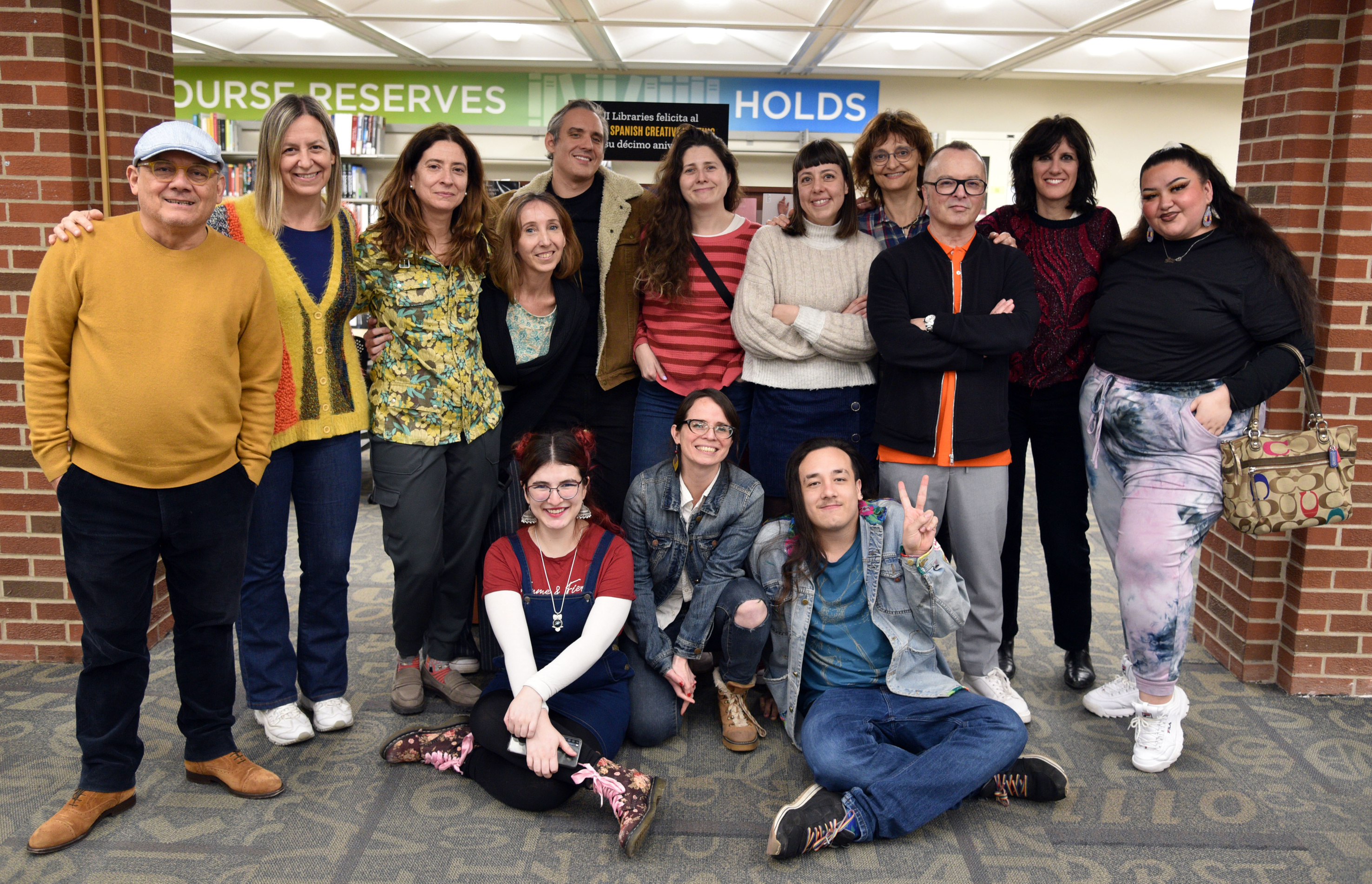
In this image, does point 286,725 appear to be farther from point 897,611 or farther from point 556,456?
point 897,611

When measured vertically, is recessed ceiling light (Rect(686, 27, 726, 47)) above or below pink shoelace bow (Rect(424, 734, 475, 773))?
above

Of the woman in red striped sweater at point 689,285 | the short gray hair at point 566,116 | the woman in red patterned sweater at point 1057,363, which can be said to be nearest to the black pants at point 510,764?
the woman in red striped sweater at point 689,285

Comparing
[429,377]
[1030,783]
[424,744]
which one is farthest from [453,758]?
[1030,783]

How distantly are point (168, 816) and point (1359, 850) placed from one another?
2.76m

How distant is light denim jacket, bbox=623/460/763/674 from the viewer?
106 inches

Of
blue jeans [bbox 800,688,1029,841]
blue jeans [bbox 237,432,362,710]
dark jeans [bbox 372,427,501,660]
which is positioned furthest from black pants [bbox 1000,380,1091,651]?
blue jeans [bbox 237,432,362,710]

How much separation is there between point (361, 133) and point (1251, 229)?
24.4 ft

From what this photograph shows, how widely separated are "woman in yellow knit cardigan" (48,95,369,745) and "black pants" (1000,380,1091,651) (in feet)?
6.34

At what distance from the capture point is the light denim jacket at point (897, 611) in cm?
240

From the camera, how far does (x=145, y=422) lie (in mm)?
2025

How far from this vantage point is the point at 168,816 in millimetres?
2244

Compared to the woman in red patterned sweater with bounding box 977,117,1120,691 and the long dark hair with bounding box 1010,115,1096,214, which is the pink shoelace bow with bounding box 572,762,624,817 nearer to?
the woman in red patterned sweater with bounding box 977,117,1120,691

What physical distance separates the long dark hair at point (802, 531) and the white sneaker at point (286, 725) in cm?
134

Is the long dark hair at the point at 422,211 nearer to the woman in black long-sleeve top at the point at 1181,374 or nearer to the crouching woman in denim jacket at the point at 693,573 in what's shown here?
the crouching woman in denim jacket at the point at 693,573
